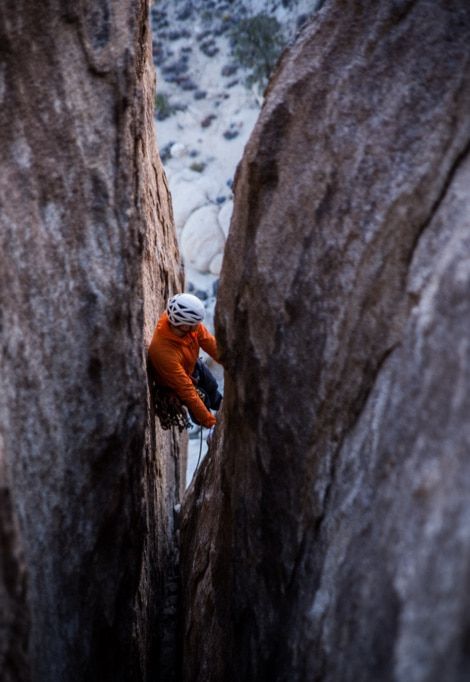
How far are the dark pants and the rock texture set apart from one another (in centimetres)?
142

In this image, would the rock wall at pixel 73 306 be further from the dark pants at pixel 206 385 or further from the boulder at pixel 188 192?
the boulder at pixel 188 192

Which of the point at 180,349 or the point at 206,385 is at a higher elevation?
the point at 180,349

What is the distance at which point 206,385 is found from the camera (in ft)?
20.6

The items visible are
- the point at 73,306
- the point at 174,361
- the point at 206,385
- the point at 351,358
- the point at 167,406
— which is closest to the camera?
the point at 351,358

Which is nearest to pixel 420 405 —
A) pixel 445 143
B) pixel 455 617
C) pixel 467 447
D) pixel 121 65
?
pixel 467 447

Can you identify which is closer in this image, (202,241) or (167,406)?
(167,406)

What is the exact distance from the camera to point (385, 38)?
12.6ft

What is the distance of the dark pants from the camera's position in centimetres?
618

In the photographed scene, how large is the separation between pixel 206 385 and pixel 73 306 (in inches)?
93.0

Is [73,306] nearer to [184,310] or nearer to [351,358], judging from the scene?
[184,310]

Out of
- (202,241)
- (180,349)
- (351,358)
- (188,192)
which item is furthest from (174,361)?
(188,192)

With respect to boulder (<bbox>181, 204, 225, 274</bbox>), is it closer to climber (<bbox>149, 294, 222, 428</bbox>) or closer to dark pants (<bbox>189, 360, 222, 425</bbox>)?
dark pants (<bbox>189, 360, 222, 425</bbox>)

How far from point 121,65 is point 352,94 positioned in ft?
4.18

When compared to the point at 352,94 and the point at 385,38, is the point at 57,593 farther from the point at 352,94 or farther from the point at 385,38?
the point at 385,38
